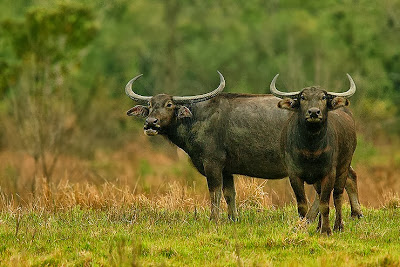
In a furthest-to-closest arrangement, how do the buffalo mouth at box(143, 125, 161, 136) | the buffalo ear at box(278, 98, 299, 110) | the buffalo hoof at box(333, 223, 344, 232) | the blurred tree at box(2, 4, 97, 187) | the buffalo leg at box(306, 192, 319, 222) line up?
the blurred tree at box(2, 4, 97, 187)
the buffalo mouth at box(143, 125, 161, 136)
the buffalo leg at box(306, 192, 319, 222)
the buffalo hoof at box(333, 223, 344, 232)
the buffalo ear at box(278, 98, 299, 110)

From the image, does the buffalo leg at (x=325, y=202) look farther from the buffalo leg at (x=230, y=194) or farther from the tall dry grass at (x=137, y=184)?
the tall dry grass at (x=137, y=184)

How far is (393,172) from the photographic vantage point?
18.9m

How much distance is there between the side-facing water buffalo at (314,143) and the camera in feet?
26.8

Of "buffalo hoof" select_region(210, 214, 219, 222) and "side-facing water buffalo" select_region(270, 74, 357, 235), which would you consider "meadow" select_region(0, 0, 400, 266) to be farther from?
"side-facing water buffalo" select_region(270, 74, 357, 235)

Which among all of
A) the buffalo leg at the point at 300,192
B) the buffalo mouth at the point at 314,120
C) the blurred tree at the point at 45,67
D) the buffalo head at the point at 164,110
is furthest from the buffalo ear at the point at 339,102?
the blurred tree at the point at 45,67

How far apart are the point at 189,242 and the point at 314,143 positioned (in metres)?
1.84

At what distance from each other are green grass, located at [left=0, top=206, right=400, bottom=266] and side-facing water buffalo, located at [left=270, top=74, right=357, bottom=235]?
44 centimetres

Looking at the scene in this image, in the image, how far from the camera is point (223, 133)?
1006 cm

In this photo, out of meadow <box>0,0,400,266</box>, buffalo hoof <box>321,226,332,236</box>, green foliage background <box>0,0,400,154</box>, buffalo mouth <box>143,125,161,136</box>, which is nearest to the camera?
meadow <box>0,0,400,266</box>

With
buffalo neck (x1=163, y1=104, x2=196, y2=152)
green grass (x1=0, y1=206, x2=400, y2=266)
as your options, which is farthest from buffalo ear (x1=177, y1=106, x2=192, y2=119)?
green grass (x1=0, y1=206, x2=400, y2=266)

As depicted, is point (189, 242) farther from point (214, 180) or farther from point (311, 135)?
point (214, 180)

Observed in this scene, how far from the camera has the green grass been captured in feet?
23.4

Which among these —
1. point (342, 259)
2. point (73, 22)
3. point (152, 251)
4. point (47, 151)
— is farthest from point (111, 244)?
point (73, 22)

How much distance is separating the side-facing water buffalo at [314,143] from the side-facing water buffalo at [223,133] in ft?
3.56
